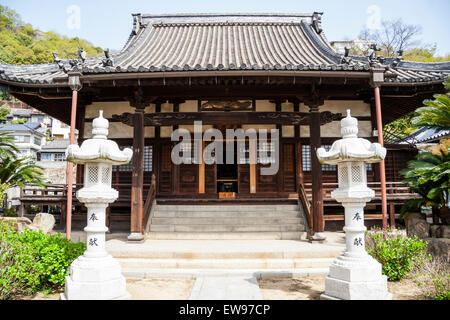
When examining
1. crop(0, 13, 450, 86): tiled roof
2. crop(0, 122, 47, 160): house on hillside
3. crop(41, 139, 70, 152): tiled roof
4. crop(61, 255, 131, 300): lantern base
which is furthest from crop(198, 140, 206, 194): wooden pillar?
crop(0, 122, 47, 160): house on hillside

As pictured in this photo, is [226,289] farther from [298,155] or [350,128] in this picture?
[298,155]

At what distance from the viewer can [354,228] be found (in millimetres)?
5328

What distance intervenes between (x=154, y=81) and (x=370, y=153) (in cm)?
617

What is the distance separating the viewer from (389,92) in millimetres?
10438

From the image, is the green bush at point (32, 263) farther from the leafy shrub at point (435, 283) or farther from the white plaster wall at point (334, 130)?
the white plaster wall at point (334, 130)

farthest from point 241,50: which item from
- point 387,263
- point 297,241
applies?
point 387,263

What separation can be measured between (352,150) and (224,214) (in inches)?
248

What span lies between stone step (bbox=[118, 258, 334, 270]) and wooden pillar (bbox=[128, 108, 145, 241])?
165 centimetres

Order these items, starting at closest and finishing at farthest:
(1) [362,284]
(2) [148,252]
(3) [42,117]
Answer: (1) [362,284]
(2) [148,252]
(3) [42,117]

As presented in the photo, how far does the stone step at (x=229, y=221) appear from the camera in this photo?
405 inches

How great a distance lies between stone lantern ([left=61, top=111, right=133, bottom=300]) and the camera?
5.01 m

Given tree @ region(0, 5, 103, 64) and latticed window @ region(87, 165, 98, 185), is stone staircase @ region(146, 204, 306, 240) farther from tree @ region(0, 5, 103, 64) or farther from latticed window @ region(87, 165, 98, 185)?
tree @ region(0, 5, 103, 64)
